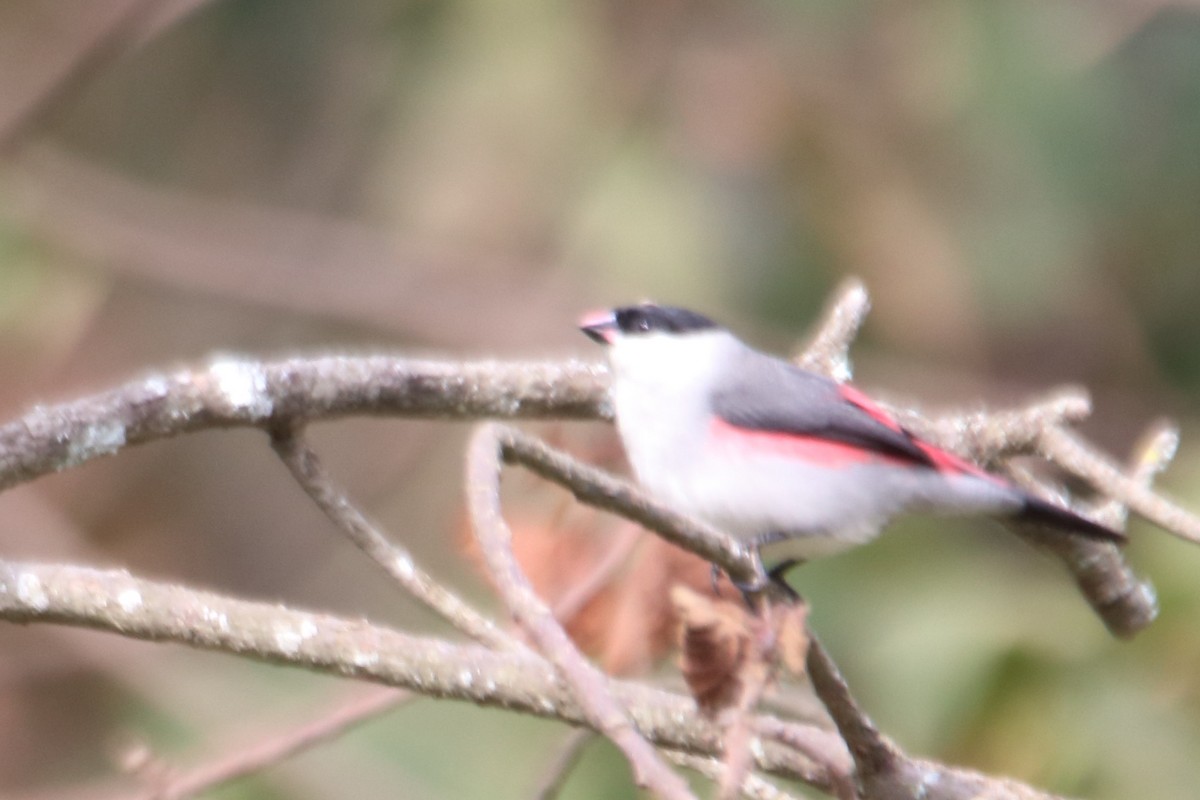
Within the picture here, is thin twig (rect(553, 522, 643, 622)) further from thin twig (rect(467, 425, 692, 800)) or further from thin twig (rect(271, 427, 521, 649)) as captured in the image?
thin twig (rect(467, 425, 692, 800))

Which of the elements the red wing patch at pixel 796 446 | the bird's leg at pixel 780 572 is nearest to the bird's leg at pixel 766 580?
the bird's leg at pixel 780 572

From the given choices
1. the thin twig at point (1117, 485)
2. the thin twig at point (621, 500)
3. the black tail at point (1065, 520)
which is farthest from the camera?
the thin twig at point (1117, 485)

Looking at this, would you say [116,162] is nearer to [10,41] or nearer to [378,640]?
[10,41]

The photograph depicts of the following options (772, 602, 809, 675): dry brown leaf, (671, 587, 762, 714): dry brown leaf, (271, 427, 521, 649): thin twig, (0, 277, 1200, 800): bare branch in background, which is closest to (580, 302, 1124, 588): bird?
(0, 277, 1200, 800): bare branch in background

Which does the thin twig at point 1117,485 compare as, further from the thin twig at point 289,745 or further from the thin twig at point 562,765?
the thin twig at point 289,745

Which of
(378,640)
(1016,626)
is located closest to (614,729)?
(378,640)

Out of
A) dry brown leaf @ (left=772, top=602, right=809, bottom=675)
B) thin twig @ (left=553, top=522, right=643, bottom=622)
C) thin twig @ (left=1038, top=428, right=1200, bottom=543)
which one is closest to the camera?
dry brown leaf @ (left=772, top=602, right=809, bottom=675)
